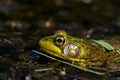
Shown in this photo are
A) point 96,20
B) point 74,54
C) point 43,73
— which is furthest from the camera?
point 96,20

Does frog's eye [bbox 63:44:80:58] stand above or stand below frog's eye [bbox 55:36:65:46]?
below

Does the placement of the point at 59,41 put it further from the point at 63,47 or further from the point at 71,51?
the point at 71,51

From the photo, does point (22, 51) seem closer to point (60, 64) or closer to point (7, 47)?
point (7, 47)

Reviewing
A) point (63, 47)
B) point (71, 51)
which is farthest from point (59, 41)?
point (71, 51)

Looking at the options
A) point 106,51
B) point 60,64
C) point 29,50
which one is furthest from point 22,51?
point 106,51

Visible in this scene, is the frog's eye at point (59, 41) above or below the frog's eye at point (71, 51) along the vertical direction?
above
